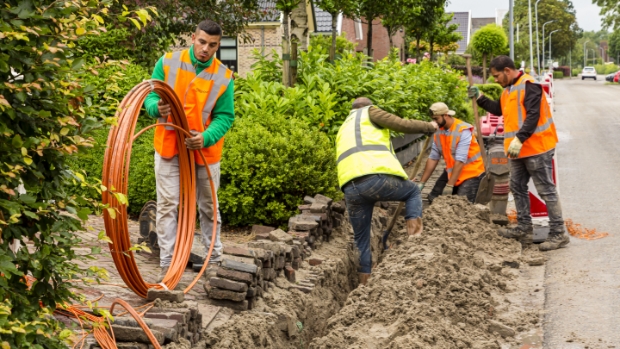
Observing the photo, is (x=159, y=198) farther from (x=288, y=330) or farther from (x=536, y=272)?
(x=536, y=272)

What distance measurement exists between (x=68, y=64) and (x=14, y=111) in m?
0.39

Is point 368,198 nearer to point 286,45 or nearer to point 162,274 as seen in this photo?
point 162,274

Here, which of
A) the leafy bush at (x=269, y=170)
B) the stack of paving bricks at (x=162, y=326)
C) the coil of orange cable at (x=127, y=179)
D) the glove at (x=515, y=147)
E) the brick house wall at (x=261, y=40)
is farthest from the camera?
the brick house wall at (x=261, y=40)

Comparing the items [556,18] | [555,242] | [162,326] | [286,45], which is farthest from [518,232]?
[556,18]

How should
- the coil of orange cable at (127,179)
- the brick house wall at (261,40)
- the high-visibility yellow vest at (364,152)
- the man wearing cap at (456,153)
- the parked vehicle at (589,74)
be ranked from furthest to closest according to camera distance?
the parked vehicle at (589,74), the brick house wall at (261,40), the man wearing cap at (456,153), the high-visibility yellow vest at (364,152), the coil of orange cable at (127,179)

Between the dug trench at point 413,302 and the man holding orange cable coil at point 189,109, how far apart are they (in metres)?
0.94

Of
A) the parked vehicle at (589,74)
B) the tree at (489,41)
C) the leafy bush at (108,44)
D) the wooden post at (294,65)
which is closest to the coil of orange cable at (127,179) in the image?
the wooden post at (294,65)

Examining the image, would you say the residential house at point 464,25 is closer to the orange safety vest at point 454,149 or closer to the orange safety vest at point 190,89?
the orange safety vest at point 454,149

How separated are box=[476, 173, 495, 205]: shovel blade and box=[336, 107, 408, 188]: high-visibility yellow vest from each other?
9.80ft

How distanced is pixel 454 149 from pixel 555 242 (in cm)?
177

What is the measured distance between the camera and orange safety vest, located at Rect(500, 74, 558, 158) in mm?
9344

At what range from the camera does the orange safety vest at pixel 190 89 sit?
21.6 feet

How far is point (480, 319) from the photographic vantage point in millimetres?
6488

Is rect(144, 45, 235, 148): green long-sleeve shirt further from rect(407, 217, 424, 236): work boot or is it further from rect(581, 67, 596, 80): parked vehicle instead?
rect(581, 67, 596, 80): parked vehicle
